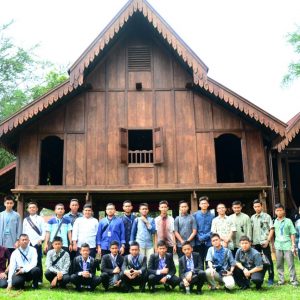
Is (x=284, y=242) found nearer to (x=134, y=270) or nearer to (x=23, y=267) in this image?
(x=134, y=270)

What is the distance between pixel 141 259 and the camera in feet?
27.5

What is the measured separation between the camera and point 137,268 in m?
8.28

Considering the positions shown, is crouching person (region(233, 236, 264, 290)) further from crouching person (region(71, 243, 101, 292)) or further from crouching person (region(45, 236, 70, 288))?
crouching person (region(45, 236, 70, 288))

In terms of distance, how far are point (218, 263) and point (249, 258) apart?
621mm

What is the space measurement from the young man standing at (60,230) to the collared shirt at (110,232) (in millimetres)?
636

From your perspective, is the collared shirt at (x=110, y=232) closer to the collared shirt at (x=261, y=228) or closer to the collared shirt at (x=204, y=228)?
the collared shirt at (x=204, y=228)

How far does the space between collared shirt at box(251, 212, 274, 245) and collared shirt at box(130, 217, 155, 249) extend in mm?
2265

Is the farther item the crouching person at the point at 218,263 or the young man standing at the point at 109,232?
the young man standing at the point at 109,232

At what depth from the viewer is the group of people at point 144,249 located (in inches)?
323

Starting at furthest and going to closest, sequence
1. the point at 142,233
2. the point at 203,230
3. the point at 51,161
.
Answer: the point at 51,161
the point at 203,230
the point at 142,233

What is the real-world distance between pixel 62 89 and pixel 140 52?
298 centimetres

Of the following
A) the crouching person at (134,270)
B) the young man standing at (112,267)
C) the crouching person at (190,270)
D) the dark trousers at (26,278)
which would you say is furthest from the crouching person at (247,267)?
the dark trousers at (26,278)

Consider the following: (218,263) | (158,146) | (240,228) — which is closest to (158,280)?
(218,263)

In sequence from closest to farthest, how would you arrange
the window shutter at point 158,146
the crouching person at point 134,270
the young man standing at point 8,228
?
the crouching person at point 134,270
the young man standing at point 8,228
the window shutter at point 158,146
